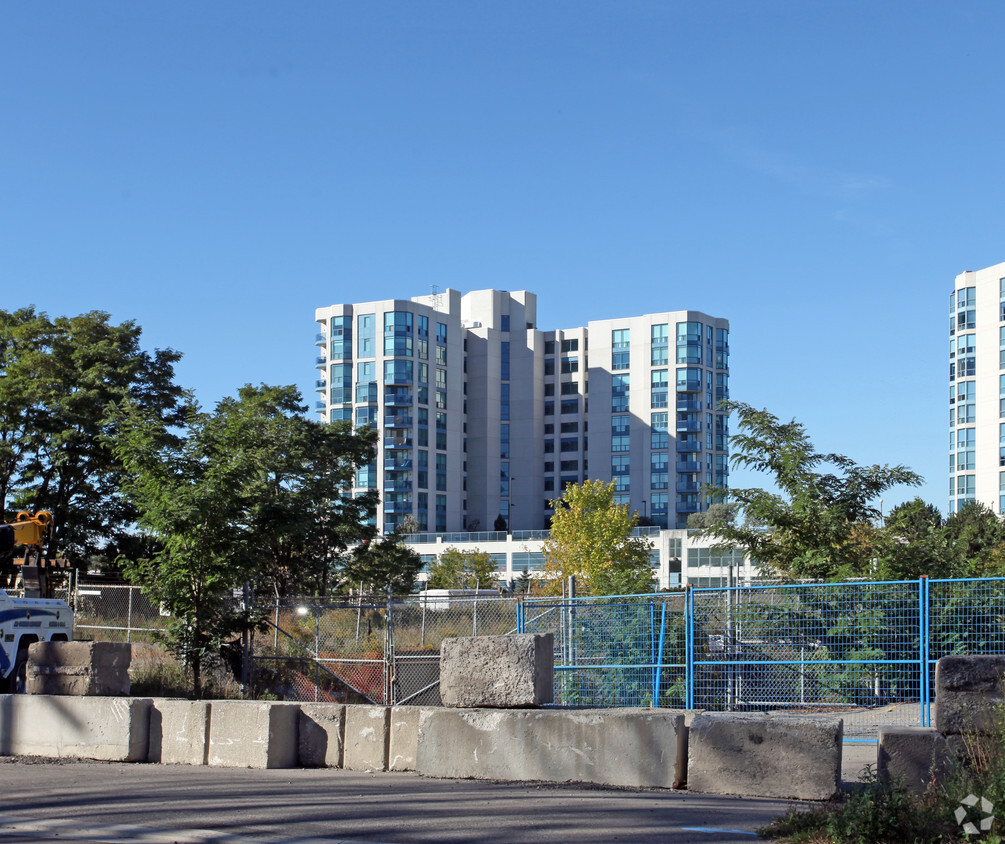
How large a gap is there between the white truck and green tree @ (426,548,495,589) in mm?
57688

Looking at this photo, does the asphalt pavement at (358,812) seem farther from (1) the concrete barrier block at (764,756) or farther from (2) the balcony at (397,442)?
(2) the balcony at (397,442)

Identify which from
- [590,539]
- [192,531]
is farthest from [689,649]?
[590,539]

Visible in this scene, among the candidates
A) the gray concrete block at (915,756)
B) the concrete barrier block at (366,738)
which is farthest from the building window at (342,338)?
the gray concrete block at (915,756)

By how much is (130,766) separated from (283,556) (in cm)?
2714

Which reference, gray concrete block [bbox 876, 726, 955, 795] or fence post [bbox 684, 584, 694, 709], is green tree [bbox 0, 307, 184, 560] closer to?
fence post [bbox 684, 584, 694, 709]

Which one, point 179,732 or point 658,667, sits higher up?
point 658,667

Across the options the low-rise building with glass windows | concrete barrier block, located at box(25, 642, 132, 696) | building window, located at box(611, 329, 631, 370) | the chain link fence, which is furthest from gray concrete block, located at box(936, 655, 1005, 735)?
building window, located at box(611, 329, 631, 370)

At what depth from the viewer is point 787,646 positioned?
14680 millimetres

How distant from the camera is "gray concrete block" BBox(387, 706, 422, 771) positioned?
409 inches

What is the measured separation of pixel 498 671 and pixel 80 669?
561 centimetres

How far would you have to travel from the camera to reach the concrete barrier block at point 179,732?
11555 mm

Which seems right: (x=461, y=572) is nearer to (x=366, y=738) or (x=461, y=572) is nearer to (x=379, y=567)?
(x=379, y=567)

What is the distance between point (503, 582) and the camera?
317 feet

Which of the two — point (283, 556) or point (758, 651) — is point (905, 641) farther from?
point (283, 556)
